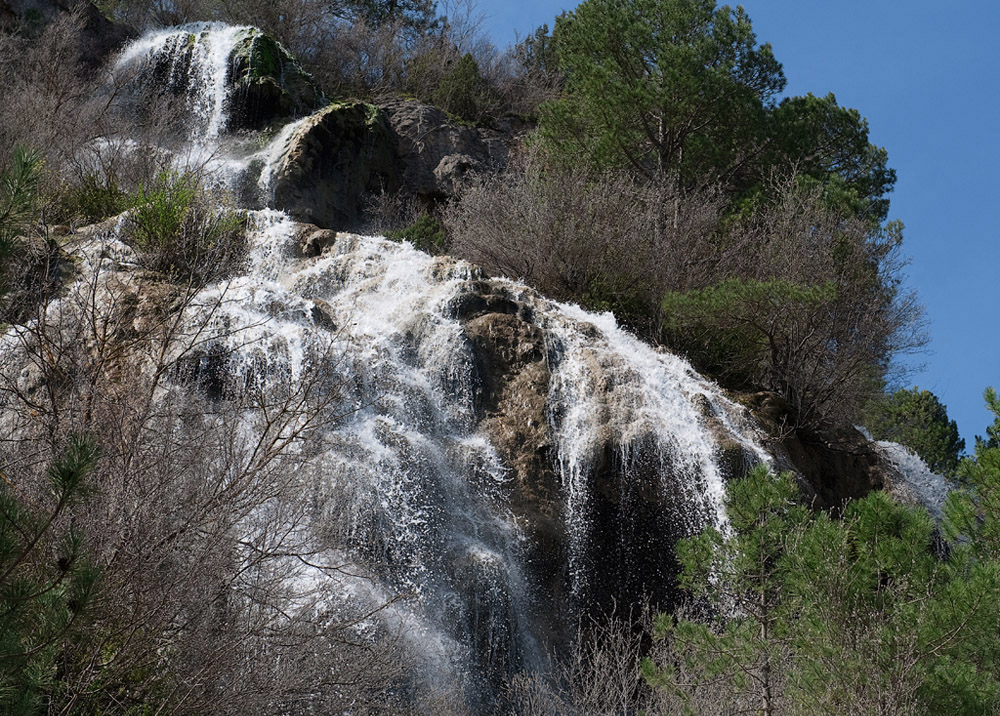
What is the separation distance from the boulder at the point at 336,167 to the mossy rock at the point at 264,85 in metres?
0.79

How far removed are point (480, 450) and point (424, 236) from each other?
29.3 feet

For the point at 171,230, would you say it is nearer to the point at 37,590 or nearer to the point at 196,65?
the point at 37,590

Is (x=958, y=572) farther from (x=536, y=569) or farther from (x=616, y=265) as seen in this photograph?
(x=616, y=265)

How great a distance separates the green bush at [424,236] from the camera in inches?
712

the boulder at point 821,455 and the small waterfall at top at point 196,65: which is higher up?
the small waterfall at top at point 196,65

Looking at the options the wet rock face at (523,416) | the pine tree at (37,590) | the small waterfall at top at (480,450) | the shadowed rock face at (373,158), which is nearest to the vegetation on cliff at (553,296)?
the pine tree at (37,590)

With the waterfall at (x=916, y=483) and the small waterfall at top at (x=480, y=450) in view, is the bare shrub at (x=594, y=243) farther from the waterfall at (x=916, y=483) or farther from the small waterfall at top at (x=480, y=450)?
the waterfall at (x=916, y=483)

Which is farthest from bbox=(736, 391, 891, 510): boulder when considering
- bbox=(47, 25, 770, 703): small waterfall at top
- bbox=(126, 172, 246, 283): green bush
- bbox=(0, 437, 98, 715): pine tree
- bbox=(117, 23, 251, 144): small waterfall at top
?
bbox=(117, 23, 251, 144): small waterfall at top

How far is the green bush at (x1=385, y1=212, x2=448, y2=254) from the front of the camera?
18094 millimetres

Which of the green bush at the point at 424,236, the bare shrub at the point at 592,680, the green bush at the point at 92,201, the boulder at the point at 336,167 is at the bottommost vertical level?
the bare shrub at the point at 592,680

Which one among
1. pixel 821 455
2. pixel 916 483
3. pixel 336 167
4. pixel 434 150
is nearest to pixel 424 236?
pixel 336 167

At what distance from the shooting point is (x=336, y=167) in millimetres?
20141

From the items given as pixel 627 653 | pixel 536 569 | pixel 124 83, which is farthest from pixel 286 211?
pixel 627 653

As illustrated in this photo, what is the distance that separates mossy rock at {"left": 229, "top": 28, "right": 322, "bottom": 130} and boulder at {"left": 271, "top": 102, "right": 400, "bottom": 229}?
2.60ft
